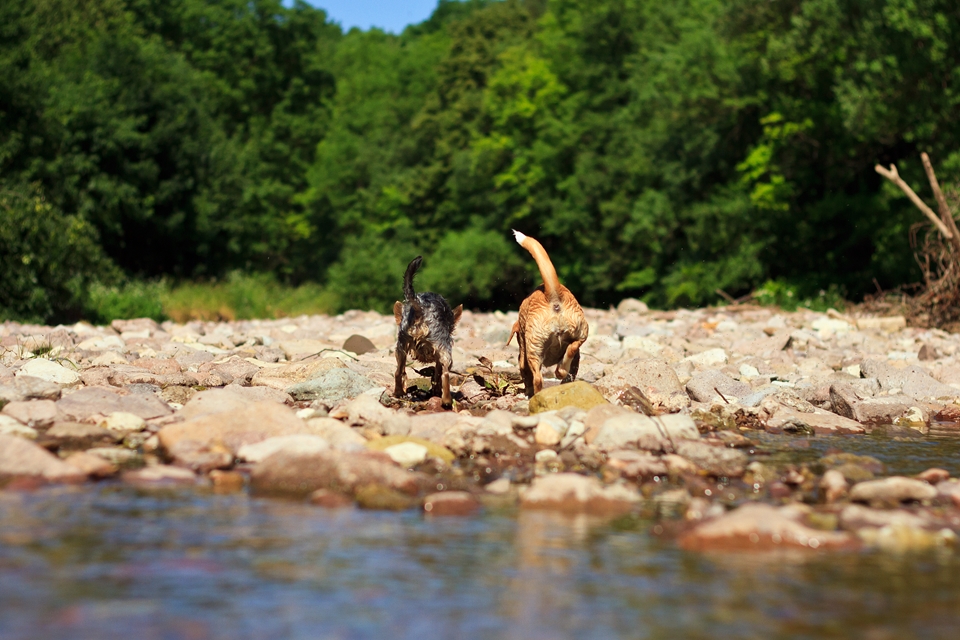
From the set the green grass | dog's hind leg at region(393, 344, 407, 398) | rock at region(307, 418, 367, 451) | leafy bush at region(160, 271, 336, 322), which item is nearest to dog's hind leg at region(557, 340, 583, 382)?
dog's hind leg at region(393, 344, 407, 398)

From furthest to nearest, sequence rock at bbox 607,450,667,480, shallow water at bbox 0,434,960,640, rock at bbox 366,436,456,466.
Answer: rock at bbox 366,436,456,466 → rock at bbox 607,450,667,480 → shallow water at bbox 0,434,960,640

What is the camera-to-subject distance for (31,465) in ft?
21.7

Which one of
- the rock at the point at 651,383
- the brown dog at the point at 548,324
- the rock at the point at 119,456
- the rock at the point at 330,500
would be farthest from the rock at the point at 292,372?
the rock at the point at 330,500

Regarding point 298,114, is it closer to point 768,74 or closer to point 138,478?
point 768,74

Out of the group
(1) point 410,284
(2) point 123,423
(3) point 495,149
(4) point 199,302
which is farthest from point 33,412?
(3) point 495,149

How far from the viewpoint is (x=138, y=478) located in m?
6.68

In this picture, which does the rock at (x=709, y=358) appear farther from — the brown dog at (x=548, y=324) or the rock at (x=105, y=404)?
the rock at (x=105, y=404)

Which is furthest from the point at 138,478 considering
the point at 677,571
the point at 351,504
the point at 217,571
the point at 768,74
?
the point at 768,74

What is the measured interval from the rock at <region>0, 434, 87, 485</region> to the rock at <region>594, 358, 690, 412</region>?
17.1 ft

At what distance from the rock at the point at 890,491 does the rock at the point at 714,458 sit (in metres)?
1.00

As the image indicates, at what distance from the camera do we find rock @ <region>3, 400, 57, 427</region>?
8250 millimetres

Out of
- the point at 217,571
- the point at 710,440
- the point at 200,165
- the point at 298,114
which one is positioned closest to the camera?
the point at 217,571

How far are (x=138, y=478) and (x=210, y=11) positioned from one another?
2014 inches

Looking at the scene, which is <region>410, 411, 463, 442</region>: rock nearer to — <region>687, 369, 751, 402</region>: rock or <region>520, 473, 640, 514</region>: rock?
<region>520, 473, 640, 514</region>: rock
